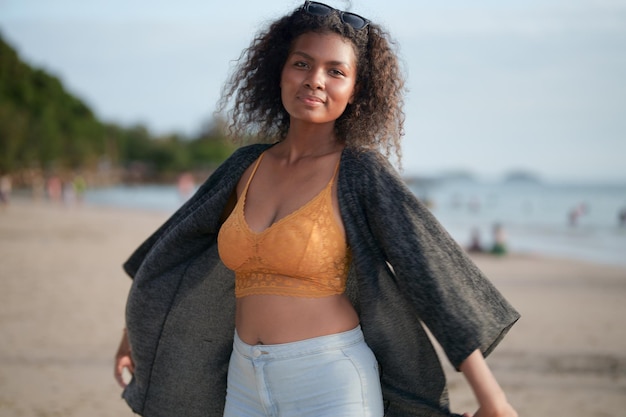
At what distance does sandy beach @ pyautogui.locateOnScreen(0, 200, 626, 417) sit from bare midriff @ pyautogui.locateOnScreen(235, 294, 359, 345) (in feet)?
9.61

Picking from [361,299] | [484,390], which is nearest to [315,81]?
[361,299]

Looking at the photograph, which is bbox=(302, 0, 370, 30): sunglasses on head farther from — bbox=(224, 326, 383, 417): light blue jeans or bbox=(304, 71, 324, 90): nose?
bbox=(224, 326, 383, 417): light blue jeans

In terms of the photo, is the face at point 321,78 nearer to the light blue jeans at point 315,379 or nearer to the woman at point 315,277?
the woman at point 315,277

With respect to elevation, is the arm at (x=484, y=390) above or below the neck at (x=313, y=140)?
below

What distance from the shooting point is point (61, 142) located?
66.9 m

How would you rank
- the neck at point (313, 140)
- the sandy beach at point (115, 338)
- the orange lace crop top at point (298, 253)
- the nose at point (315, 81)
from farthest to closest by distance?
the sandy beach at point (115, 338) → the neck at point (313, 140) → the nose at point (315, 81) → the orange lace crop top at point (298, 253)

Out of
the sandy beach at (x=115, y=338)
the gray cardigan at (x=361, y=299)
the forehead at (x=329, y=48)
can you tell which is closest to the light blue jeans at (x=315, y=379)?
the gray cardigan at (x=361, y=299)

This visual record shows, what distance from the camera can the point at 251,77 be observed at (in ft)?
8.65

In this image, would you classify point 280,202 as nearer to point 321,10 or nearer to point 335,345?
point 335,345

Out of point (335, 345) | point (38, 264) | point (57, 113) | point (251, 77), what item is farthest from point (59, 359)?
point (57, 113)

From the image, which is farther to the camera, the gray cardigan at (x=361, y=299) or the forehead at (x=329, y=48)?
the forehead at (x=329, y=48)

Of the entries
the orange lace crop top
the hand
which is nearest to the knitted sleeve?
the orange lace crop top

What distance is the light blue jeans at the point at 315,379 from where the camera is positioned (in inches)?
75.8

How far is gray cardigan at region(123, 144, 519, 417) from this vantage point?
188cm
